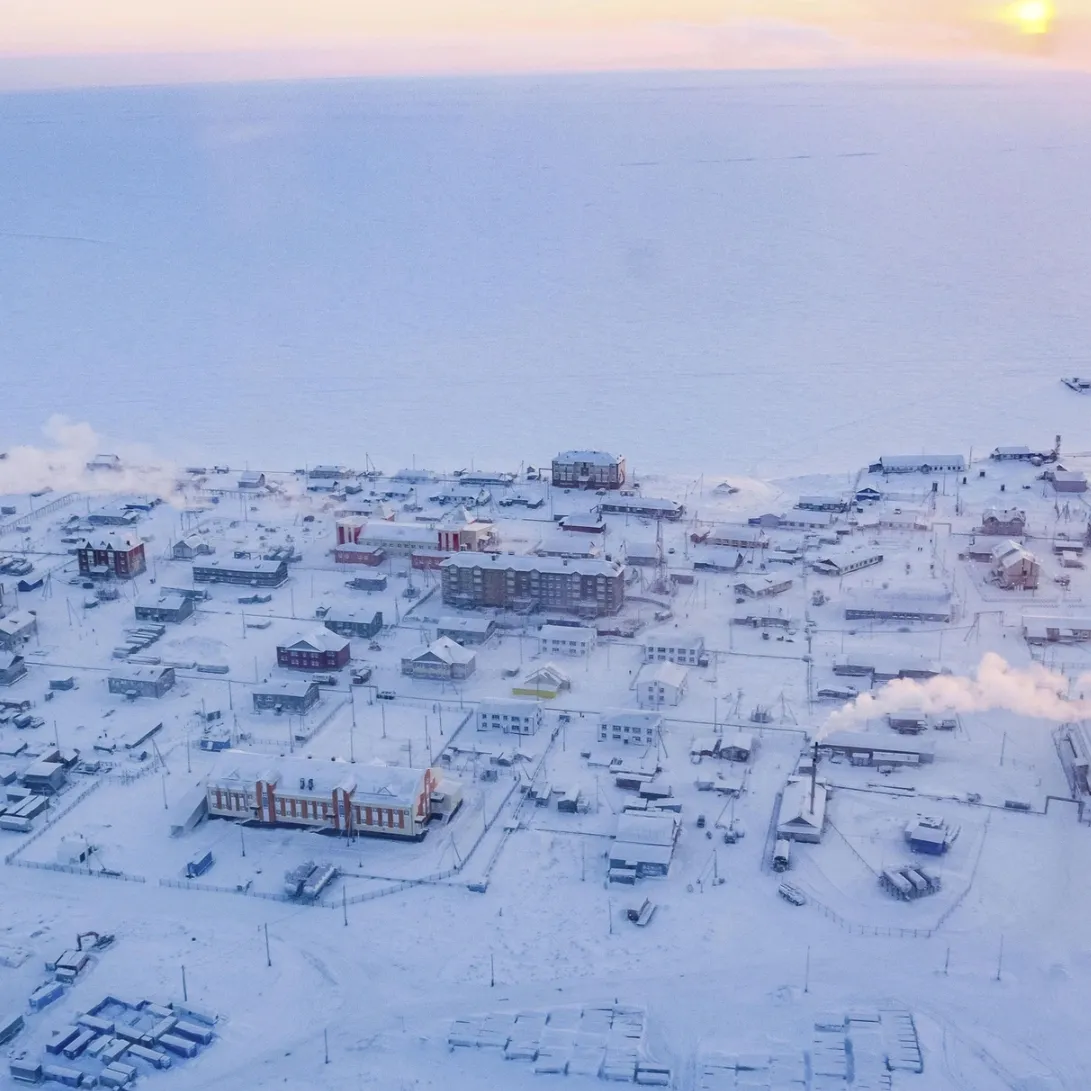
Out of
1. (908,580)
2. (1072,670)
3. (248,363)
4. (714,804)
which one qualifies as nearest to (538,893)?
(714,804)

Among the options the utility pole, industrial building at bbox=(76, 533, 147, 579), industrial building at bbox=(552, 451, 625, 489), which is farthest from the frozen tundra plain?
industrial building at bbox=(552, 451, 625, 489)

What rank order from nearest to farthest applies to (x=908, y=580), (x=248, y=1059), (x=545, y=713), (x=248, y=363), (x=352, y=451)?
1. (x=248, y=1059)
2. (x=545, y=713)
3. (x=908, y=580)
4. (x=352, y=451)
5. (x=248, y=363)

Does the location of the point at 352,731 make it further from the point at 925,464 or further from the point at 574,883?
the point at 925,464

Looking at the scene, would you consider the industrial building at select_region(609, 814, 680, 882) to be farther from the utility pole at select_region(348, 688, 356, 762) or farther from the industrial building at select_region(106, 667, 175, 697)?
the industrial building at select_region(106, 667, 175, 697)

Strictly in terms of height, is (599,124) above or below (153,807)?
above

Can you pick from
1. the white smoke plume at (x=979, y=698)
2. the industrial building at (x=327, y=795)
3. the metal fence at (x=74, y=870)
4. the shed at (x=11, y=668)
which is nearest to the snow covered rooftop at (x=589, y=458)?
the white smoke plume at (x=979, y=698)

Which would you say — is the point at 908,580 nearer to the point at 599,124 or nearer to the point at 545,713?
the point at 545,713

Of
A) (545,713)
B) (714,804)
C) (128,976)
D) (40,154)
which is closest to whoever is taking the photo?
(128,976)
